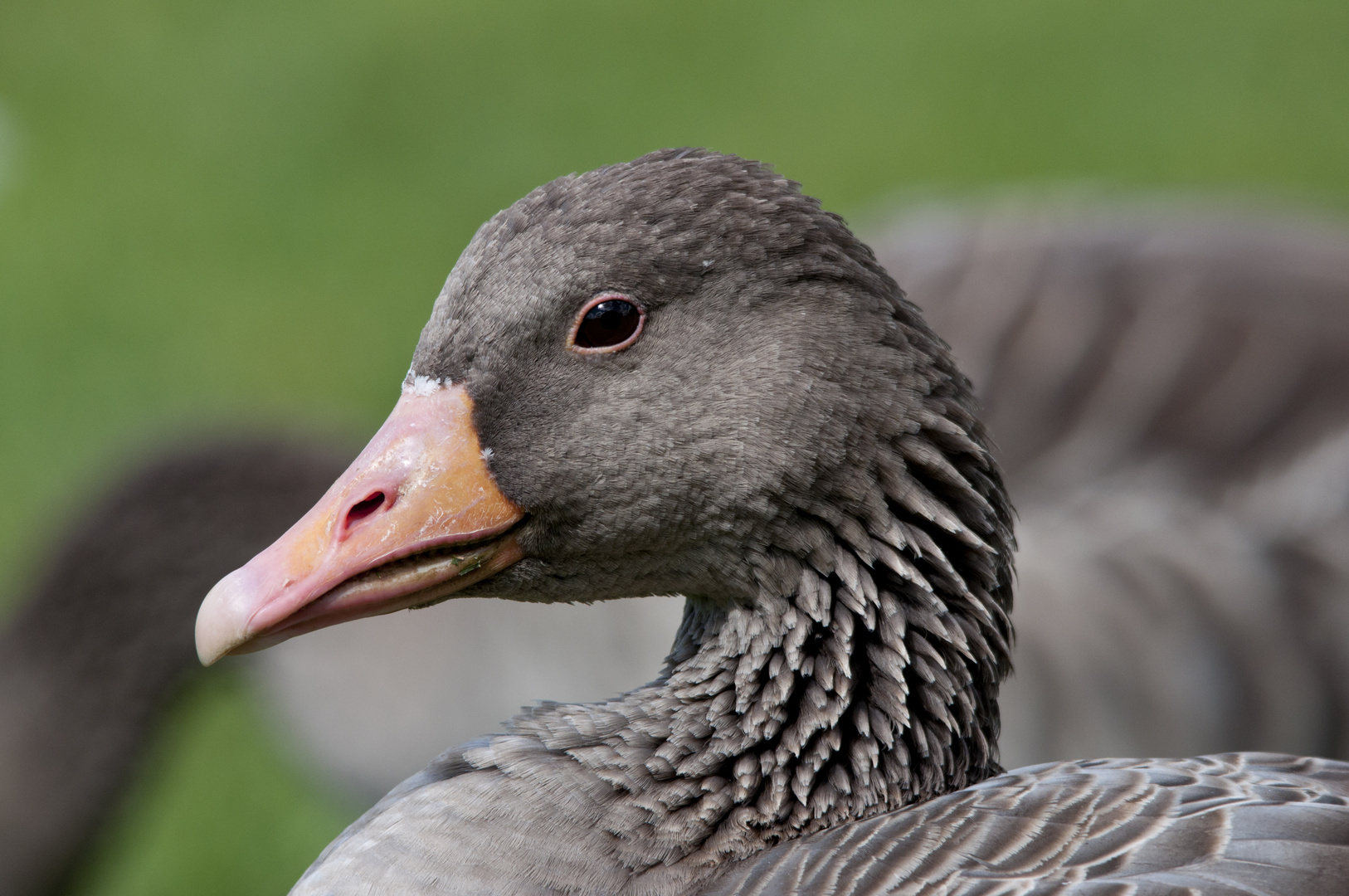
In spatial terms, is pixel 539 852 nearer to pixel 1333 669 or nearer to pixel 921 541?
pixel 921 541

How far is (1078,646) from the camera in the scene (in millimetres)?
4688

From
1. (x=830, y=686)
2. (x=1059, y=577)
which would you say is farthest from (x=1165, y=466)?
(x=830, y=686)

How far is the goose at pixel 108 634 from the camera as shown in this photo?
471cm

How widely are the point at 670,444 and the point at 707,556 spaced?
21 cm

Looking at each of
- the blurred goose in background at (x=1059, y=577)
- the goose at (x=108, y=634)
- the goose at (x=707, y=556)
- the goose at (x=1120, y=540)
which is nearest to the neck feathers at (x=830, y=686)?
the goose at (x=707, y=556)

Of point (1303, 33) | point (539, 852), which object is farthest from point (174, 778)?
point (1303, 33)

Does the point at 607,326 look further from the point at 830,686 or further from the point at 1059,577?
the point at 1059,577

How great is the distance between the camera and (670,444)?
2.39 metres

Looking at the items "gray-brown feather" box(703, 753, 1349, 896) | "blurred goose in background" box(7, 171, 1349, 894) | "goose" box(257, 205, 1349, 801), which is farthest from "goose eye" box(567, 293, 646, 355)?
"goose" box(257, 205, 1349, 801)

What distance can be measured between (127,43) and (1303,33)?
8.36 meters

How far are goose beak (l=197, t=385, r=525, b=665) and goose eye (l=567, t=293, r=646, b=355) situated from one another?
0.69ft

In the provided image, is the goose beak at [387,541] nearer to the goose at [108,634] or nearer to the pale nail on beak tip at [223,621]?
the pale nail on beak tip at [223,621]

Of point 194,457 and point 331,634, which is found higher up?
point 194,457

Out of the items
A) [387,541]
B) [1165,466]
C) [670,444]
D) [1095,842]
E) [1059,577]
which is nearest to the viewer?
[1095,842]
